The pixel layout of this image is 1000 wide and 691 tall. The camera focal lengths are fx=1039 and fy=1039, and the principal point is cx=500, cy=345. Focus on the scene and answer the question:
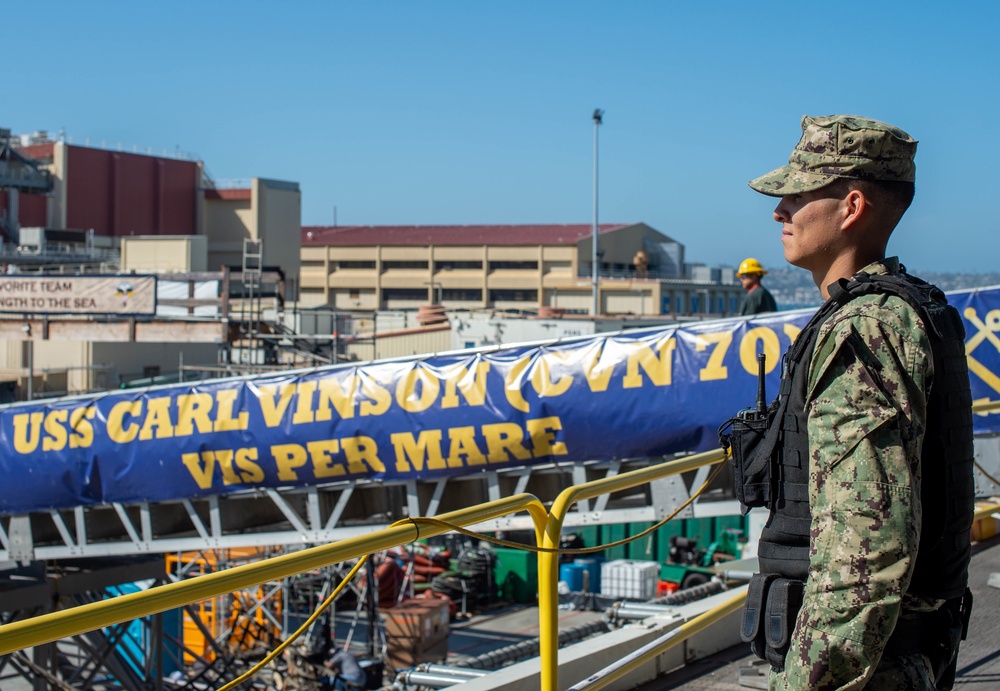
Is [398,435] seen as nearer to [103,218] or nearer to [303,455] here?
[303,455]

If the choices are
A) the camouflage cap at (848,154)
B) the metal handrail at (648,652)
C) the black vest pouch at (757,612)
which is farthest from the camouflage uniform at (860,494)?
the metal handrail at (648,652)

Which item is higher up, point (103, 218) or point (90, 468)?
point (103, 218)

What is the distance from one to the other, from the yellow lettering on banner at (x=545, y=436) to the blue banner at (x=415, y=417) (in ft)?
0.05

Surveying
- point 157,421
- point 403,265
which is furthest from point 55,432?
point 403,265

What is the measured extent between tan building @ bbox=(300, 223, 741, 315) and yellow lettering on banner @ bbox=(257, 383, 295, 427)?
62.3 metres

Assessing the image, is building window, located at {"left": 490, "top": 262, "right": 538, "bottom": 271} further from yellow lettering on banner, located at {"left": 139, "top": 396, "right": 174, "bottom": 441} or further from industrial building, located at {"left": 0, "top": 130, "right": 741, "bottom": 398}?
yellow lettering on banner, located at {"left": 139, "top": 396, "right": 174, "bottom": 441}

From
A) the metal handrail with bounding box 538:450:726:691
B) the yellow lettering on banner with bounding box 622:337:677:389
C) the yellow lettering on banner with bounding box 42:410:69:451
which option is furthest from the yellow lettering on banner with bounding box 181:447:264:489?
the metal handrail with bounding box 538:450:726:691

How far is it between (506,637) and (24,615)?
10.9 meters

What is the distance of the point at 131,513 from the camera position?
1255cm

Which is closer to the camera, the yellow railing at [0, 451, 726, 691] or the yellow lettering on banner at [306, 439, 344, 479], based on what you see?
the yellow railing at [0, 451, 726, 691]

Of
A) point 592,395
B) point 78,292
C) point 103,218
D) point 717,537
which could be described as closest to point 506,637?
point 717,537

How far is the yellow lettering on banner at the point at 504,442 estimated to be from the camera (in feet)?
35.0

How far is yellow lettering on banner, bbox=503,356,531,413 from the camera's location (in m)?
10.7

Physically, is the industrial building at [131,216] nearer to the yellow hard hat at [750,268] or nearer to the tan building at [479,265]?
the tan building at [479,265]
